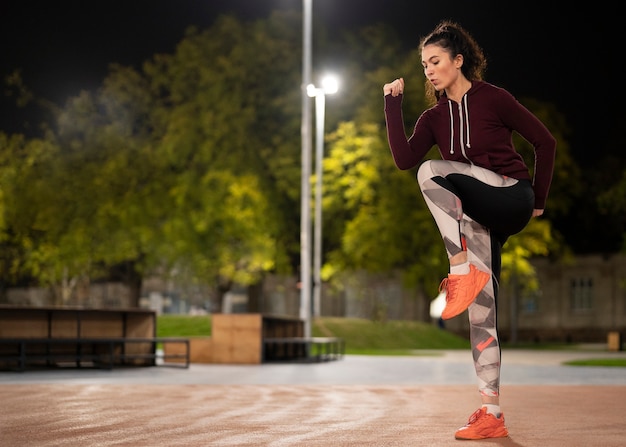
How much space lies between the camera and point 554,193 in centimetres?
4388

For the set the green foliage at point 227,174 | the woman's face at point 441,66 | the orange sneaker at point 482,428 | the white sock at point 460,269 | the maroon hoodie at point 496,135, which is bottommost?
the orange sneaker at point 482,428

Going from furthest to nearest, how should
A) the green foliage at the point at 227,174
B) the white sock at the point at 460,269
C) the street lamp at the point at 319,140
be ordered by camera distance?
the green foliage at the point at 227,174 → the street lamp at the point at 319,140 → the white sock at the point at 460,269

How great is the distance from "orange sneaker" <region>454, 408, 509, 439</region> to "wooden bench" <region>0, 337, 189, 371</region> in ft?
37.4

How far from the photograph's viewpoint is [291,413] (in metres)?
8.53

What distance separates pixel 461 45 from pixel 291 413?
3.61m

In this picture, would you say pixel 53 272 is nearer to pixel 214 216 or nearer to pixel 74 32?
pixel 214 216

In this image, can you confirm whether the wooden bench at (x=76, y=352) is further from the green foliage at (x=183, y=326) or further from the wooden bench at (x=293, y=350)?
the green foliage at (x=183, y=326)

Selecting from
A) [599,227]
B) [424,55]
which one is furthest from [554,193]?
[424,55]

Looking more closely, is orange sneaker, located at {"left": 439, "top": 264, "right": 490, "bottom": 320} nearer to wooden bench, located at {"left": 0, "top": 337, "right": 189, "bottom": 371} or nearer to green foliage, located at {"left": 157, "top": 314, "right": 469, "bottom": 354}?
wooden bench, located at {"left": 0, "top": 337, "right": 189, "bottom": 371}

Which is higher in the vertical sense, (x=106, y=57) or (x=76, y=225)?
(x=106, y=57)

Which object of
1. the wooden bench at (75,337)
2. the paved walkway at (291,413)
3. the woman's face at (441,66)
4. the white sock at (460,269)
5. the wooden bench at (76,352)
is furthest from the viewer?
the wooden bench at (75,337)

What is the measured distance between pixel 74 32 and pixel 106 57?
181 cm

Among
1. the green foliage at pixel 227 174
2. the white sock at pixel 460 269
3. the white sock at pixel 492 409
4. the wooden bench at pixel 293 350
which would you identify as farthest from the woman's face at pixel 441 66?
the green foliage at pixel 227 174

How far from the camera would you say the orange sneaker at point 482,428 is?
612cm
